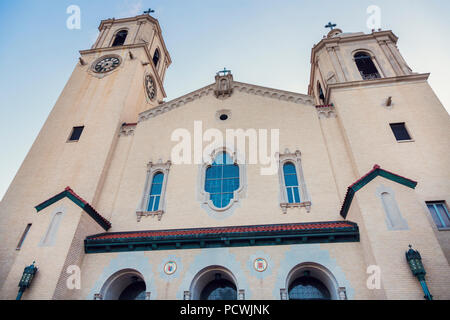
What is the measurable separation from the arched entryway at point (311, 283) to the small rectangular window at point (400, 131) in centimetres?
835

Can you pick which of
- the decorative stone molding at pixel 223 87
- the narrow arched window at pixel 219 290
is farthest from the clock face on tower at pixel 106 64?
the narrow arched window at pixel 219 290

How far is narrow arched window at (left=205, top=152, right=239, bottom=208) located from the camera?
14.7 m

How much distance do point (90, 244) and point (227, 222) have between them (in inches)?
235

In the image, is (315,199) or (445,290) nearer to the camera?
(445,290)

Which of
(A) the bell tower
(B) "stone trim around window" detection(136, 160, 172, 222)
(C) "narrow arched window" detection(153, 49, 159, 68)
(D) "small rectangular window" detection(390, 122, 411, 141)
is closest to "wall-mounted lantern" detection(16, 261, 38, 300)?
(B) "stone trim around window" detection(136, 160, 172, 222)

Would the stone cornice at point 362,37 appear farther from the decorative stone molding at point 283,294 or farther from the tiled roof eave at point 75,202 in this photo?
the tiled roof eave at point 75,202

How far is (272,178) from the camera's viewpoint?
14805 millimetres

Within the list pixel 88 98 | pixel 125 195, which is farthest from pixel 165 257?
pixel 88 98

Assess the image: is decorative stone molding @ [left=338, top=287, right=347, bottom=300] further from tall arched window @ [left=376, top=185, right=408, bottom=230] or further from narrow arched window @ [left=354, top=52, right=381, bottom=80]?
narrow arched window @ [left=354, top=52, right=381, bottom=80]

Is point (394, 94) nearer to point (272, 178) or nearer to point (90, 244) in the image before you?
point (272, 178)

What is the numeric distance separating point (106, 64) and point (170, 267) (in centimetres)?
1773

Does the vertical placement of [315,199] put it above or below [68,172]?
below

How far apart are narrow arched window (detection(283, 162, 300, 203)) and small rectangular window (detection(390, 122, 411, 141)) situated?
216 inches

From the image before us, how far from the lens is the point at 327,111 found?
17.4m
